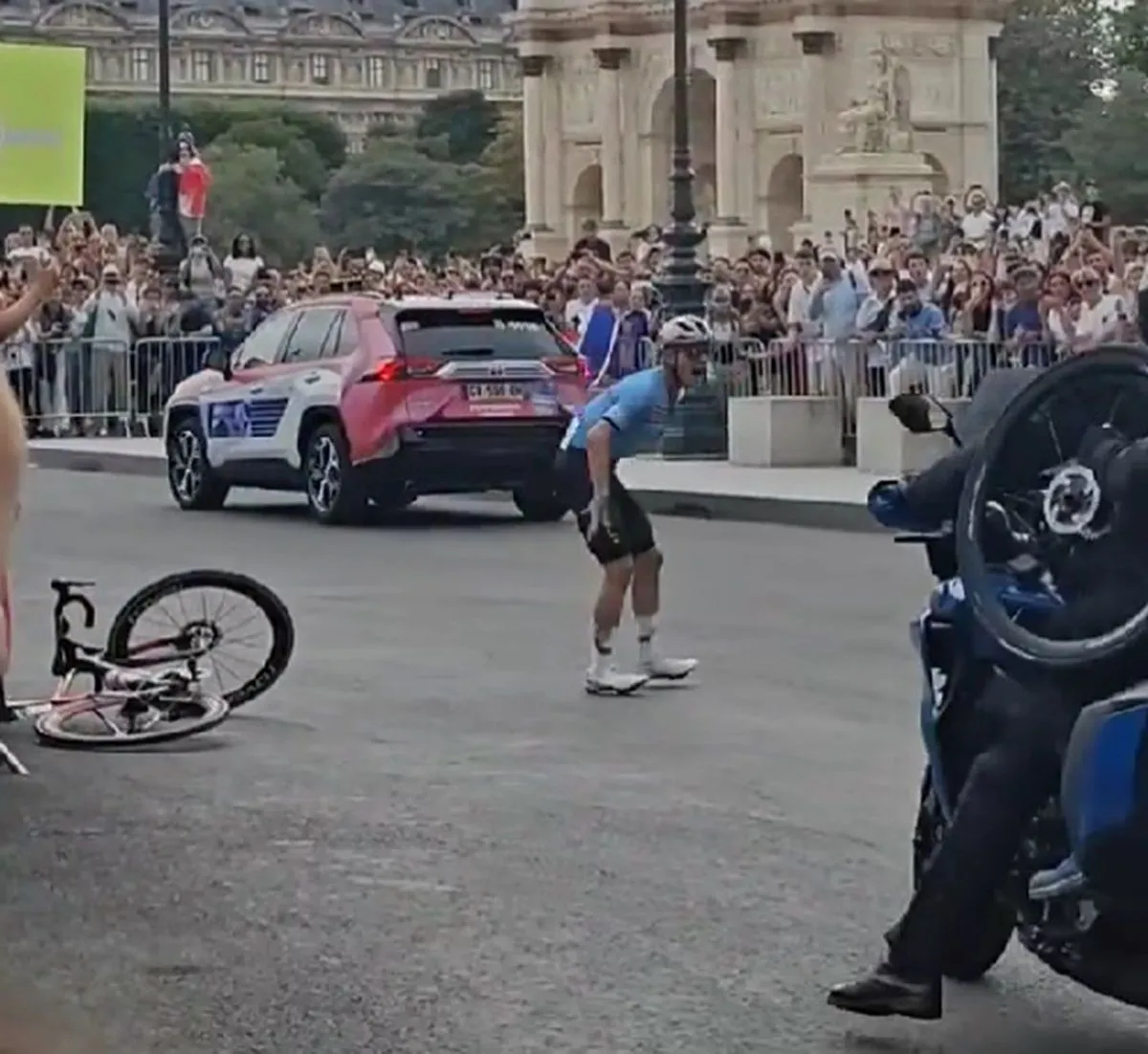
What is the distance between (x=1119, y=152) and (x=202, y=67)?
77.2 metres

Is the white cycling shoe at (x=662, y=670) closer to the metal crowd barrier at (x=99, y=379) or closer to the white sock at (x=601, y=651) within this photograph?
the white sock at (x=601, y=651)

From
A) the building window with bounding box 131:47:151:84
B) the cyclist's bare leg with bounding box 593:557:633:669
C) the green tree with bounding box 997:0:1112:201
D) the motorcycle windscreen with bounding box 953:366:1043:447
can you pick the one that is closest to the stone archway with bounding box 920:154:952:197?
the green tree with bounding box 997:0:1112:201

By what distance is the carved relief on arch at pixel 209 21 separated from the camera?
533 ft

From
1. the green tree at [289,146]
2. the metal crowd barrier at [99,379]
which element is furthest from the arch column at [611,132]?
the green tree at [289,146]

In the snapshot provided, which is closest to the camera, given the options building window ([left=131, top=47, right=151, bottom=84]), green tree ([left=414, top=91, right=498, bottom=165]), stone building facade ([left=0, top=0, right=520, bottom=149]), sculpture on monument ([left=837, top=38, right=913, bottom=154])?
sculpture on monument ([left=837, top=38, right=913, bottom=154])

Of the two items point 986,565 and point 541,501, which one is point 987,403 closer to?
point 986,565

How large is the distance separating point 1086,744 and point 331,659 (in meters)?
8.95

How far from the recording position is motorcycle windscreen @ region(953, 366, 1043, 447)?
265 inches

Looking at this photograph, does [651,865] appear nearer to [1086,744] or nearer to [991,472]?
[991,472]

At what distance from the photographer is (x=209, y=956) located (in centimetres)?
A: 798

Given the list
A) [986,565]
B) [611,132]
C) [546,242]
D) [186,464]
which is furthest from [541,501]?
[546,242]

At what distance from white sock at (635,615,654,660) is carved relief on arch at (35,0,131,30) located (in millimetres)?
143343

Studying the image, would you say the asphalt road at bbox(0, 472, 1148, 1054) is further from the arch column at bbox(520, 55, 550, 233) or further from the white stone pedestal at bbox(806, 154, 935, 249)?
the arch column at bbox(520, 55, 550, 233)

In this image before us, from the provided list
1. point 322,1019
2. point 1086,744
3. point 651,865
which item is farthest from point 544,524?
point 1086,744
